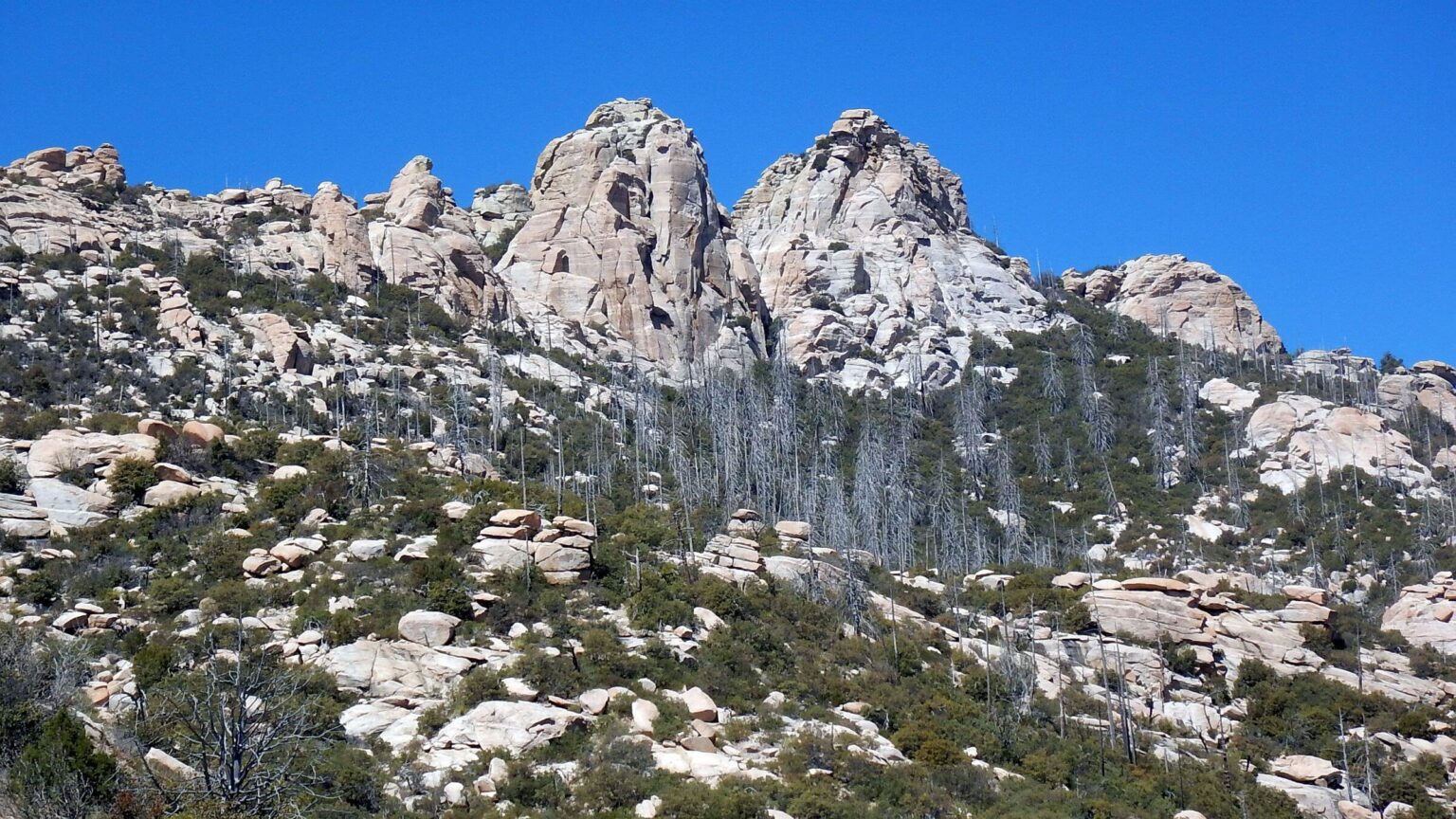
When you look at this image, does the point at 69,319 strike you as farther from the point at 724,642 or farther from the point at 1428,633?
the point at 1428,633

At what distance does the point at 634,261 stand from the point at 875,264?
1047 inches

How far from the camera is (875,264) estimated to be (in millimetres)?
122875

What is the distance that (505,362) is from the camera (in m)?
91.8

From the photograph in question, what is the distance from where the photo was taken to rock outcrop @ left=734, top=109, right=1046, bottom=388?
113 meters

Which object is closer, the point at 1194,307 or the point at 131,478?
the point at 131,478

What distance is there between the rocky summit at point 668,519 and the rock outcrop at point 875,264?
0.54 m

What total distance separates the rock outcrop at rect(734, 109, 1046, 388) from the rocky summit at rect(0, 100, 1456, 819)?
21.2 inches

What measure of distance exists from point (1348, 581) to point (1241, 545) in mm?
6640

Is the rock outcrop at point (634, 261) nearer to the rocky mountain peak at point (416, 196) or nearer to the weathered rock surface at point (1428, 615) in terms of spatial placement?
the rocky mountain peak at point (416, 196)

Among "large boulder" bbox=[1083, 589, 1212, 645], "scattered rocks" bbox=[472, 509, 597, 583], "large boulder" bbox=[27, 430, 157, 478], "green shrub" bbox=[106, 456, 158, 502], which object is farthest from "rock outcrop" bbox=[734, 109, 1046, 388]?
"green shrub" bbox=[106, 456, 158, 502]

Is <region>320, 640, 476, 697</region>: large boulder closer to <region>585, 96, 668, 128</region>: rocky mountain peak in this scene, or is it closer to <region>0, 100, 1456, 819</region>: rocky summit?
<region>0, 100, 1456, 819</region>: rocky summit

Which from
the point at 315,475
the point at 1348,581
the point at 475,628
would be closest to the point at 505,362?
the point at 315,475

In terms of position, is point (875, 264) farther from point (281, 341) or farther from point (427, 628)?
point (427, 628)

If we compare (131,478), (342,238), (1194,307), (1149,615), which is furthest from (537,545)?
(1194,307)
